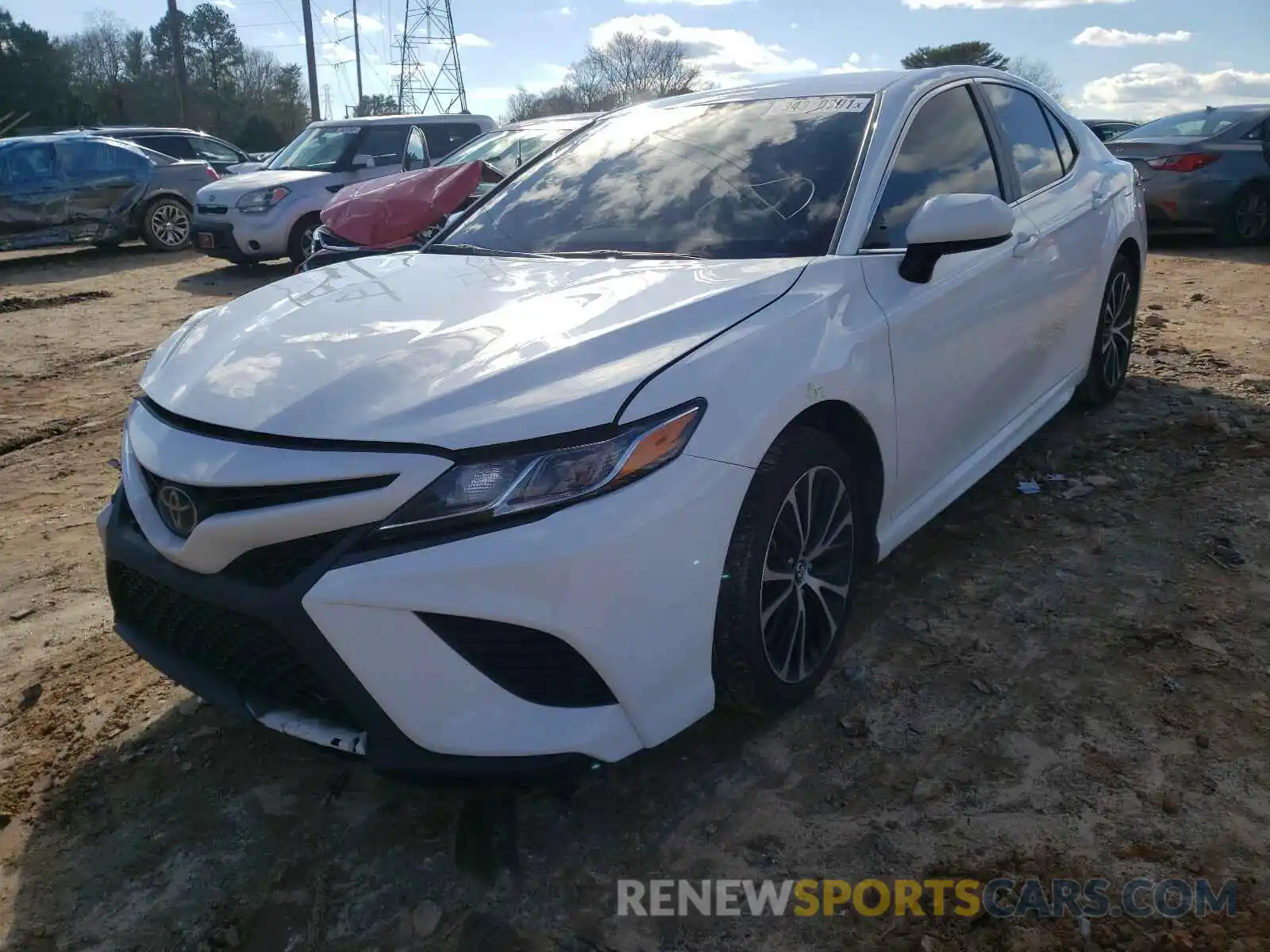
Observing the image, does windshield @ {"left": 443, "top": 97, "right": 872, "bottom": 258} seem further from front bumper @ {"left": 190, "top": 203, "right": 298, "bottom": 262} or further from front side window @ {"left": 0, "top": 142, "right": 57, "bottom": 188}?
front side window @ {"left": 0, "top": 142, "right": 57, "bottom": 188}

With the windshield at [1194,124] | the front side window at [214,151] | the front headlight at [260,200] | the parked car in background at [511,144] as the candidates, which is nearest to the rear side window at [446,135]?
the front headlight at [260,200]

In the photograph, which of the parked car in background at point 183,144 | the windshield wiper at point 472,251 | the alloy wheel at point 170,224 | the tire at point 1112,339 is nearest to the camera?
the windshield wiper at point 472,251

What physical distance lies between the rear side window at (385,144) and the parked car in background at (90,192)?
356 cm

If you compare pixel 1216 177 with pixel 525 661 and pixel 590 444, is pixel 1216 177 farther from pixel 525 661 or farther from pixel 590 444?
pixel 525 661

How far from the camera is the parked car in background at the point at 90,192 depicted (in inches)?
481

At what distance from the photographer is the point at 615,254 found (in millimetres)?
2938

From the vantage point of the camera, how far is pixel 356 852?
7.38 feet

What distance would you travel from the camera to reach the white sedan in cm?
190

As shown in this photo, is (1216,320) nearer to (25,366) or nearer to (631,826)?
(631,826)

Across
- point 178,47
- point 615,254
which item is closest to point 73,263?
point 615,254

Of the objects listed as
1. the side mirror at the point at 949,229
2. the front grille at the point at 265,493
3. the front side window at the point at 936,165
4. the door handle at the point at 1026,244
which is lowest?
the front grille at the point at 265,493

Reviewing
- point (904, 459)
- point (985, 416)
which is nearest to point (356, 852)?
point (904, 459)

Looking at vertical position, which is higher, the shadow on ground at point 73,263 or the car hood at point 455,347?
the car hood at point 455,347

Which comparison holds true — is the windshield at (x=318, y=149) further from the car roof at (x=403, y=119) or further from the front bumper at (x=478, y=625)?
the front bumper at (x=478, y=625)
